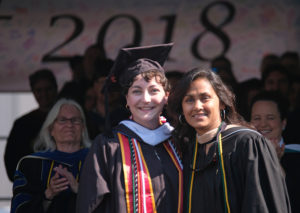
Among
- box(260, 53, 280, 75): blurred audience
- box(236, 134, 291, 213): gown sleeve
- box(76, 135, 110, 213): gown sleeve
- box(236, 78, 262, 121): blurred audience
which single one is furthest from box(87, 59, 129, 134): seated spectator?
box(236, 134, 291, 213): gown sleeve

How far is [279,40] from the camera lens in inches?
244

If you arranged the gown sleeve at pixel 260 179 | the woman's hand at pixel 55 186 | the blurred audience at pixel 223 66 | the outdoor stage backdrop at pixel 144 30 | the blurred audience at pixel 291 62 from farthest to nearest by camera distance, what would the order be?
the outdoor stage backdrop at pixel 144 30 → the blurred audience at pixel 291 62 → the blurred audience at pixel 223 66 → the woman's hand at pixel 55 186 → the gown sleeve at pixel 260 179

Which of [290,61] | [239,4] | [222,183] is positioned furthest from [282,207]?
[239,4]

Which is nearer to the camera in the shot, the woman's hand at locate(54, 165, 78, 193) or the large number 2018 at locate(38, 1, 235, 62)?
the woman's hand at locate(54, 165, 78, 193)

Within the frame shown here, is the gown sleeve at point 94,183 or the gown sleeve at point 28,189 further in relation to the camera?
the gown sleeve at point 28,189

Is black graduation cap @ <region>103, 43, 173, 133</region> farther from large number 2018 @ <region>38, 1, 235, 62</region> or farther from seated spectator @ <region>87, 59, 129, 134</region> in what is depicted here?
large number 2018 @ <region>38, 1, 235, 62</region>

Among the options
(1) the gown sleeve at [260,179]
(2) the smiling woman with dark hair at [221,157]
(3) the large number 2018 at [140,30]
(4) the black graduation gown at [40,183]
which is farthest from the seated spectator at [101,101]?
(1) the gown sleeve at [260,179]

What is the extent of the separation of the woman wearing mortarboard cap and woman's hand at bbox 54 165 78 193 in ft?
2.29

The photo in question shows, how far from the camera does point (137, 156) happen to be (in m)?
3.20

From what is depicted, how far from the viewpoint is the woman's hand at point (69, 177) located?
3820 millimetres

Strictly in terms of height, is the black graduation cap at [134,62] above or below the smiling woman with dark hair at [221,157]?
above

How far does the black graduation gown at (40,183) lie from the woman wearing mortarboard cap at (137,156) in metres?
0.76

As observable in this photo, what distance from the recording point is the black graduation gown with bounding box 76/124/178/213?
3.05 m

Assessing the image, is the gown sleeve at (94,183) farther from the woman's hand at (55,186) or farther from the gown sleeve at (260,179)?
the gown sleeve at (260,179)
